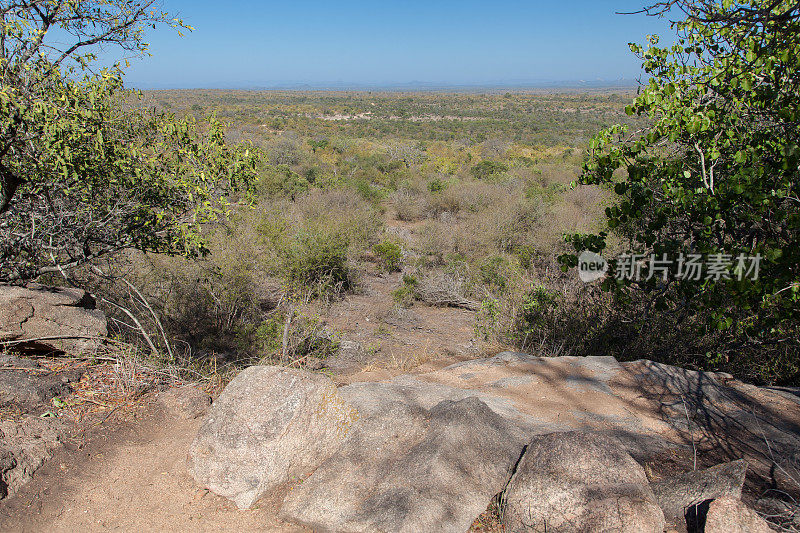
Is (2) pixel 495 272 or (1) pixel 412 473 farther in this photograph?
(2) pixel 495 272

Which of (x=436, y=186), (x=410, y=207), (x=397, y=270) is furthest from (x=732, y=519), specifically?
(x=436, y=186)

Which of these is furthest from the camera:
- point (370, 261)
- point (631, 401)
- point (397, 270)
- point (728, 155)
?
point (370, 261)

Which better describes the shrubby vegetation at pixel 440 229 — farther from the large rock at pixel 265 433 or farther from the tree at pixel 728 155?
the large rock at pixel 265 433

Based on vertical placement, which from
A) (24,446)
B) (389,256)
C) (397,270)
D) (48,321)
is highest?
(48,321)

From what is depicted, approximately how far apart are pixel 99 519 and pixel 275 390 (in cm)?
123

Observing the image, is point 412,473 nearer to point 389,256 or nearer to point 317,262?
point 317,262

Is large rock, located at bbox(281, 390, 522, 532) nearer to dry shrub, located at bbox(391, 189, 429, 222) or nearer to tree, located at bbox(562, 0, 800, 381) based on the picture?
tree, located at bbox(562, 0, 800, 381)

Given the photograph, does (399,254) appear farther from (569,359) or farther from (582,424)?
(582,424)

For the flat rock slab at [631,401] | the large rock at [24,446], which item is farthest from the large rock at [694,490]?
the large rock at [24,446]

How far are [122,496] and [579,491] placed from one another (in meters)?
2.73

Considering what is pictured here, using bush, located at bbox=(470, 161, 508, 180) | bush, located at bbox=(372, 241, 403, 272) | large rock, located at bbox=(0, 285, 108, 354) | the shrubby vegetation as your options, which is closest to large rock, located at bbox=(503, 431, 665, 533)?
the shrubby vegetation

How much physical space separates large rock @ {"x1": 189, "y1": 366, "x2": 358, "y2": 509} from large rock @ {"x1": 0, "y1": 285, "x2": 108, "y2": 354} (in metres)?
1.95

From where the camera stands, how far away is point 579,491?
2.55 metres

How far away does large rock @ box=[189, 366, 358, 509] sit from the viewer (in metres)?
3.19
